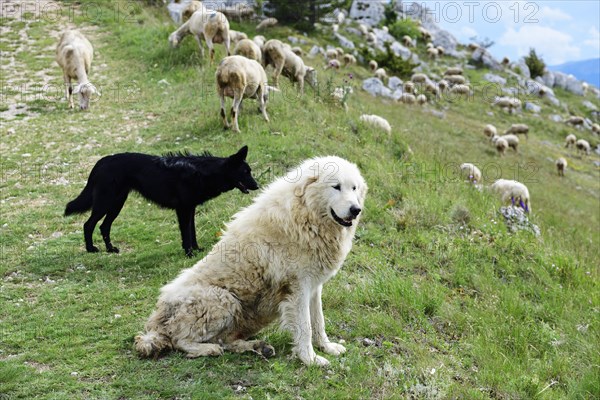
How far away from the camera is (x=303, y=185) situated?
461 cm

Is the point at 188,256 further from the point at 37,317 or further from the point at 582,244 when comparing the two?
the point at 582,244

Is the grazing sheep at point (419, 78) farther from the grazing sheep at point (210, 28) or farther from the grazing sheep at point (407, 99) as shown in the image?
the grazing sheep at point (210, 28)

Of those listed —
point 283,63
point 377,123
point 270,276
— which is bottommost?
point 377,123

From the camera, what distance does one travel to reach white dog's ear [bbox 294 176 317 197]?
456 cm

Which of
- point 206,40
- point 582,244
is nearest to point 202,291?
point 582,244

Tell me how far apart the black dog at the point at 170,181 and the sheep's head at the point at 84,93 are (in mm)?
7372

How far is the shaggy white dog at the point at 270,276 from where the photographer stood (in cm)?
438

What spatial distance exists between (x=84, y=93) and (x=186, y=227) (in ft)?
27.3

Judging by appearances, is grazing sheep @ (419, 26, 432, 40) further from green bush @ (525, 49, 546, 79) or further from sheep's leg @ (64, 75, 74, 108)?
sheep's leg @ (64, 75, 74, 108)

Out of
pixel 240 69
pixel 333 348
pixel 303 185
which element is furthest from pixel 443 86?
pixel 333 348

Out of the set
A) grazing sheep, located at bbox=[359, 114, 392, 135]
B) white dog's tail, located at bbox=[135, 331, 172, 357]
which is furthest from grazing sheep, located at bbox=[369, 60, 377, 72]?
white dog's tail, located at bbox=[135, 331, 172, 357]

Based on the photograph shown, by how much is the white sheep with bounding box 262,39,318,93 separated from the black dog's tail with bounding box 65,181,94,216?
8.02 meters

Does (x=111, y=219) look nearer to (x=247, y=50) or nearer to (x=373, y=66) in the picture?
(x=247, y=50)

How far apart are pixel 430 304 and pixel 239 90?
622 centimetres
